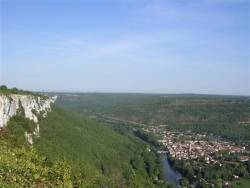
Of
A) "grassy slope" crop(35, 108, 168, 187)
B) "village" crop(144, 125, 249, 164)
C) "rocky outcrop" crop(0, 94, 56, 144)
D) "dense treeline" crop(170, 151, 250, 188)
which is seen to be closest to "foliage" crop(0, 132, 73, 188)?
"rocky outcrop" crop(0, 94, 56, 144)

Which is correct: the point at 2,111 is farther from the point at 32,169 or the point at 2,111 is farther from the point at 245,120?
the point at 245,120

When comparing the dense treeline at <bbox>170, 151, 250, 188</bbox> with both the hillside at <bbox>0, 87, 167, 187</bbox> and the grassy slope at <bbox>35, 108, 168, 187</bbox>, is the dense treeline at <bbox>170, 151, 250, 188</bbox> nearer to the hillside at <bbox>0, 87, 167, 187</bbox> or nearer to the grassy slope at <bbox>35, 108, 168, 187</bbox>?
the hillside at <bbox>0, 87, 167, 187</bbox>

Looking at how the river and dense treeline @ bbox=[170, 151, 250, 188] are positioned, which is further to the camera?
the river

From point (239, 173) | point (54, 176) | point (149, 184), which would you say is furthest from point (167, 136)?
point (54, 176)

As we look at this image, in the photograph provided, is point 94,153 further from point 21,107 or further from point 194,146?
point 194,146

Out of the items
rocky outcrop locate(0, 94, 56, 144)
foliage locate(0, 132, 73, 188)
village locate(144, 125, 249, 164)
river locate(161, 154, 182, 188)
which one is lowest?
river locate(161, 154, 182, 188)

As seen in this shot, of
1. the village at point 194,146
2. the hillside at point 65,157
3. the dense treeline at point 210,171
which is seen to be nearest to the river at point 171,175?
the dense treeline at point 210,171
